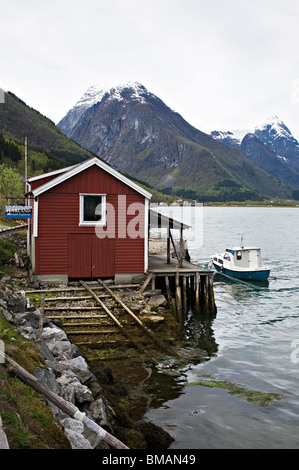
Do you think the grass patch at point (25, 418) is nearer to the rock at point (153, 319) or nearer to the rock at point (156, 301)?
the rock at point (153, 319)

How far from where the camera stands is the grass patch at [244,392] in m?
13.3

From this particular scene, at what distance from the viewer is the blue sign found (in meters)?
22.8

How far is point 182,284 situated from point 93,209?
689cm

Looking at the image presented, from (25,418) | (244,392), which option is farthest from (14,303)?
(25,418)

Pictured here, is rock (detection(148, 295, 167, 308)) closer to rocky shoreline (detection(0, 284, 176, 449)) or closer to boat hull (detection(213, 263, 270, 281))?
rocky shoreline (detection(0, 284, 176, 449))

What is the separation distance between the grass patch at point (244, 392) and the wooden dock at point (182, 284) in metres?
7.62

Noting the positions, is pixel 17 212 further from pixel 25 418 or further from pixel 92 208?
pixel 25 418

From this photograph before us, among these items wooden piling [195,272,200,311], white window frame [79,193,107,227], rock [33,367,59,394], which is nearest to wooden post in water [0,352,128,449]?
rock [33,367,59,394]

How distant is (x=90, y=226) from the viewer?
2266cm

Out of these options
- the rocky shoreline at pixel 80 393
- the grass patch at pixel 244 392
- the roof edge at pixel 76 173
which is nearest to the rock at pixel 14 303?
the rocky shoreline at pixel 80 393

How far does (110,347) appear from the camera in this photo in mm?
16141
